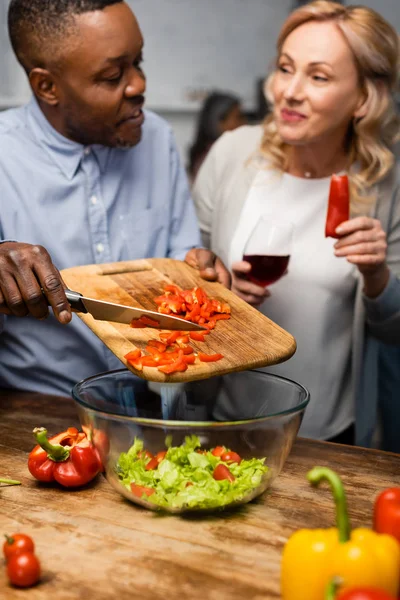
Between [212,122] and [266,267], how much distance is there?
362 centimetres

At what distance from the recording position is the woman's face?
2492 millimetres

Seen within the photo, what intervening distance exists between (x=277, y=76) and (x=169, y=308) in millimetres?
1130

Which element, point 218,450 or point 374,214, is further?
point 374,214

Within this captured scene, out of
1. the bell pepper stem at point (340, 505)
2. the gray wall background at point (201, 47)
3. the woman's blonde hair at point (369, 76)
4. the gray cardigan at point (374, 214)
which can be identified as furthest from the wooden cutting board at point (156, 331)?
the gray wall background at point (201, 47)

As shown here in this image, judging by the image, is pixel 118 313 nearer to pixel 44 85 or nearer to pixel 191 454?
pixel 191 454

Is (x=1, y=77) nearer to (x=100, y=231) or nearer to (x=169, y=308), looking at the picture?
(x=100, y=231)

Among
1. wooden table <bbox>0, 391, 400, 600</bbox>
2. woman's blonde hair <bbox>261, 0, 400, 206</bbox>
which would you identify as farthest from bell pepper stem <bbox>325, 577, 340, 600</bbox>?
woman's blonde hair <bbox>261, 0, 400, 206</bbox>

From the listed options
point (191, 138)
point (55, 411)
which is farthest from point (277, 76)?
point (191, 138)

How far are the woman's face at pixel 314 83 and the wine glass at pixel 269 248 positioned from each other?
452 millimetres

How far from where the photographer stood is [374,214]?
265cm

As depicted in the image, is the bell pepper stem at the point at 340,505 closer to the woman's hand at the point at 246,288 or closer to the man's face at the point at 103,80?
the woman's hand at the point at 246,288

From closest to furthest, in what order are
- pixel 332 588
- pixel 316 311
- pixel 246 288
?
pixel 332 588 → pixel 246 288 → pixel 316 311

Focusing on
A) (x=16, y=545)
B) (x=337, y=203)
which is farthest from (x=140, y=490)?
(x=337, y=203)

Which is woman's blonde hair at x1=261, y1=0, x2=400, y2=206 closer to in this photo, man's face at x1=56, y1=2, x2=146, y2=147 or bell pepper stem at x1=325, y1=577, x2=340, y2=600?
man's face at x1=56, y1=2, x2=146, y2=147
